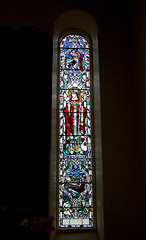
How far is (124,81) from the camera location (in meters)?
4.54

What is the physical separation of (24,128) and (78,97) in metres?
1.92

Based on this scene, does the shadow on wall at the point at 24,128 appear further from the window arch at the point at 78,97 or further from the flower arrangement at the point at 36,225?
the window arch at the point at 78,97

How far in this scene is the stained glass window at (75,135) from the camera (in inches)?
177

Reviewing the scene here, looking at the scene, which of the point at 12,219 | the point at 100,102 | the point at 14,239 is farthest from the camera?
the point at 100,102

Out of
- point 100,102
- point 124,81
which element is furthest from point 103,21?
point 100,102

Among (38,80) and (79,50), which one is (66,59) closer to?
(79,50)

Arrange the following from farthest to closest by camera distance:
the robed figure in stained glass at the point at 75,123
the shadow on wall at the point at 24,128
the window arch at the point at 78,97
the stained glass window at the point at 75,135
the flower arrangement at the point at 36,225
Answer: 1. the robed figure in stained glass at the point at 75,123
2. the stained glass window at the point at 75,135
3. the window arch at the point at 78,97
4. the shadow on wall at the point at 24,128
5. the flower arrangement at the point at 36,225

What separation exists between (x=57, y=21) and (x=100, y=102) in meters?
1.81

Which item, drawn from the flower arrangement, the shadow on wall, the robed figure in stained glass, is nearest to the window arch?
the robed figure in stained glass

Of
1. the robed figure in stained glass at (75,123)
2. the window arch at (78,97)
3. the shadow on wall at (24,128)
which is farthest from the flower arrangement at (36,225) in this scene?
the robed figure in stained glass at (75,123)

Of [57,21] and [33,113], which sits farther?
[57,21]

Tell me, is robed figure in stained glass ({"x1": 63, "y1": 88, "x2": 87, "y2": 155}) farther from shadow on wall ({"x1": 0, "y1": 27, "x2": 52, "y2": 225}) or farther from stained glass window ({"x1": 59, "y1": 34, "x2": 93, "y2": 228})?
shadow on wall ({"x1": 0, "y1": 27, "x2": 52, "y2": 225})

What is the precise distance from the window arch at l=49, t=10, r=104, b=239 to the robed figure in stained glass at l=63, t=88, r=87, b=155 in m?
0.02

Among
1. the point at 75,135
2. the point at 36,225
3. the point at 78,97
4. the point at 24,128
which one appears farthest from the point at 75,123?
the point at 36,225
